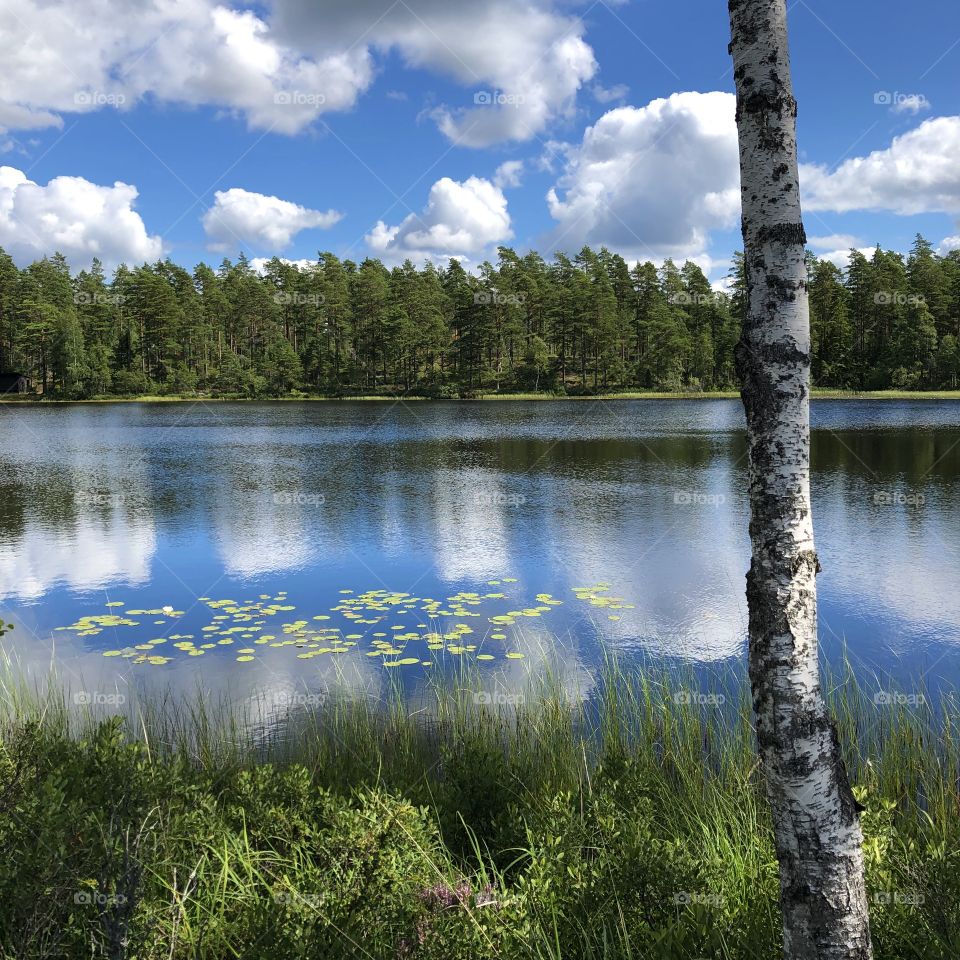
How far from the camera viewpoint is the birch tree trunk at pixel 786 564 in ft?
8.48

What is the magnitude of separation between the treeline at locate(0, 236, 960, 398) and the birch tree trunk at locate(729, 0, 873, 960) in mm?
85720

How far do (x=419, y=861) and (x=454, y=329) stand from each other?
106m

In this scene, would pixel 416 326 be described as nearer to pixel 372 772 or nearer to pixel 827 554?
pixel 827 554

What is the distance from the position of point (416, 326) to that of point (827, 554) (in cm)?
8168

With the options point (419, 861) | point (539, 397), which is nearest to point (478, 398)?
point (539, 397)

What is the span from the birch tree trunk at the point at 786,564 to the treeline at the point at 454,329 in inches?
3375

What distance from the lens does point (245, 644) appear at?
985cm

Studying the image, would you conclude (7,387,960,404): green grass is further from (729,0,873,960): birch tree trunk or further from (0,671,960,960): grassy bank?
(729,0,873,960): birch tree trunk

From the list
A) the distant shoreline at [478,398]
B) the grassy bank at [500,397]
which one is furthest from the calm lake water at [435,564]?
the grassy bank at [500,397]

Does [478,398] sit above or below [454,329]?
below

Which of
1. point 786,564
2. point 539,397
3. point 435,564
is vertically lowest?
point 435,564

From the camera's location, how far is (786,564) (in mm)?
2619

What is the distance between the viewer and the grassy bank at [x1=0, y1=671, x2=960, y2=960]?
117 inches

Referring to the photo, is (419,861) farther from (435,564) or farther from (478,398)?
(478,398)
